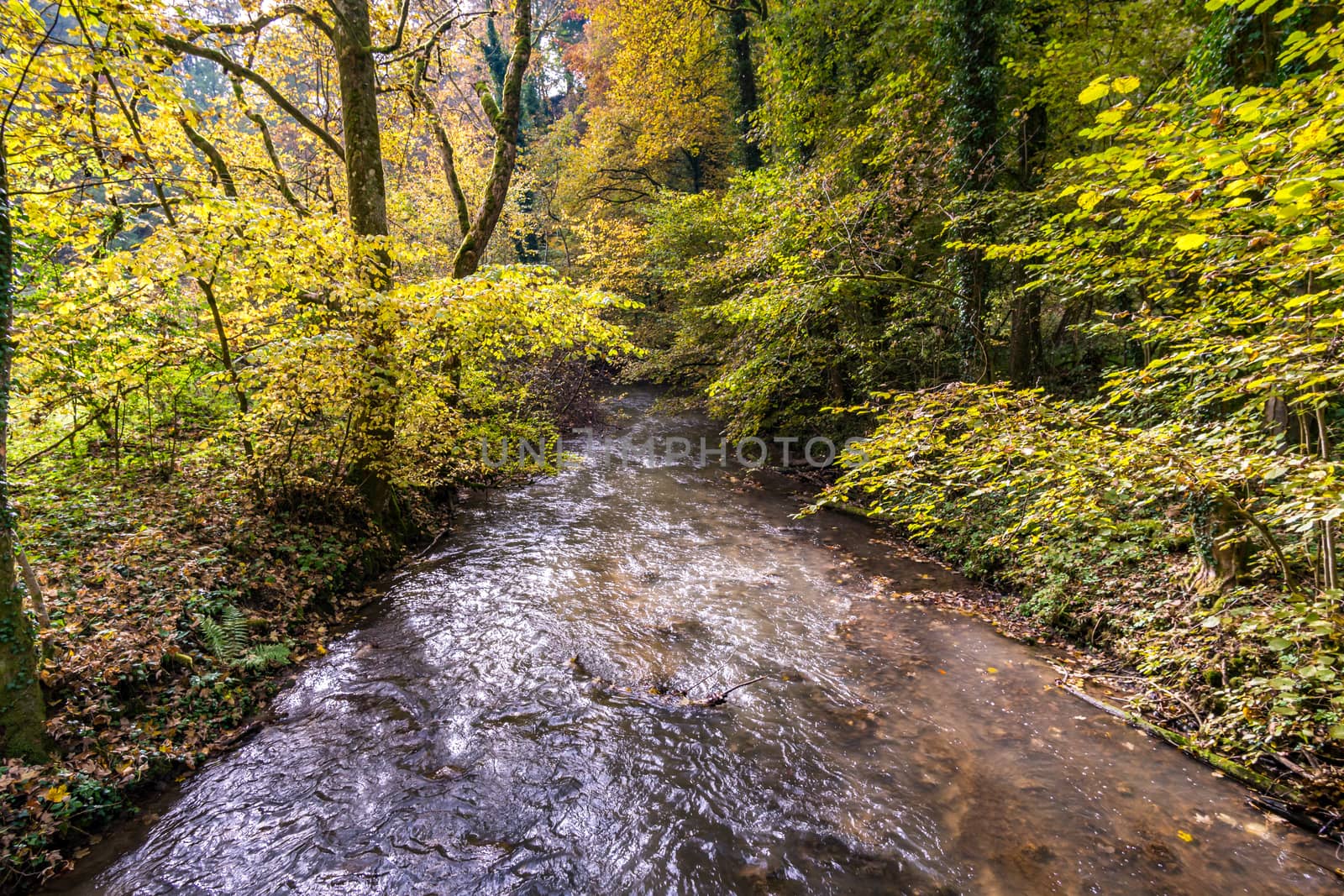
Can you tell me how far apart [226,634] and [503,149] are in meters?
7.49

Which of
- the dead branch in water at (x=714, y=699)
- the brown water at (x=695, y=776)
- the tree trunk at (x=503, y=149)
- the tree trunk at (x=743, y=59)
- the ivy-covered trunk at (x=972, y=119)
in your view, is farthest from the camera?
the tree trunk at (x=743, y=59)

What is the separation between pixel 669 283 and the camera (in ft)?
44.4

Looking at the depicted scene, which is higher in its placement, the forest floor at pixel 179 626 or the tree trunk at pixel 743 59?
the tree trunk at pixel 743 59

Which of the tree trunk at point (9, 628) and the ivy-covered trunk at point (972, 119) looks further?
the ivy-covered trunk at point (972, 119)

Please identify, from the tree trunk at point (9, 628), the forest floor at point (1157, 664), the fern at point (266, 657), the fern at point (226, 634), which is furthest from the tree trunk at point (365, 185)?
the forest floor at point (1157, 664)

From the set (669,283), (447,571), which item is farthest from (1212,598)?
(669,283)

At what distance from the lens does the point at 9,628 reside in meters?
2.98

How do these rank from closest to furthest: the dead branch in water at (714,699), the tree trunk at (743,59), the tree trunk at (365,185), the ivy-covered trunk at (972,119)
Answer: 1. the dead branch in water at (714,699)
2. the tree trunk at (365,185)
3. the ivy-covered trunk at (972,119)
4. the tree trunk at (743,59)

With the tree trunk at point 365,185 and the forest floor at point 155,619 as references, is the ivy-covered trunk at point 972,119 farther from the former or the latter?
the forest floor at point 155,619

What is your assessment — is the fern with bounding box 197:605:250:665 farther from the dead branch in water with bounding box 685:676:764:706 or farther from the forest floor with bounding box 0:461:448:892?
the dead branch in water with bounding box 685:676:764:706

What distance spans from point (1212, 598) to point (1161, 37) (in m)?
7.05

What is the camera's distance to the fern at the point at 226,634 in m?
4.29

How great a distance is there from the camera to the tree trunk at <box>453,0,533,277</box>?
7.94 meters

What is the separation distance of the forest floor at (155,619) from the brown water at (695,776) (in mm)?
320
